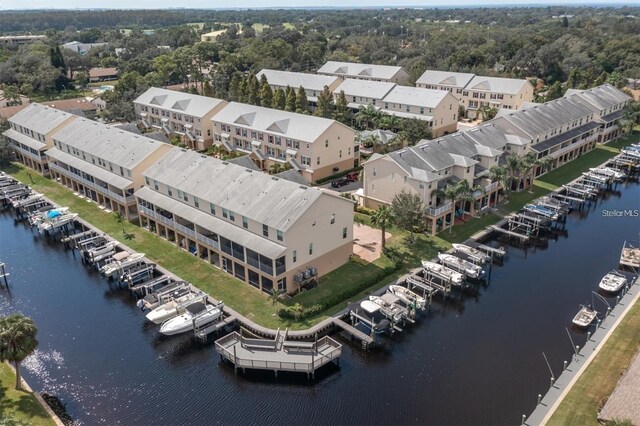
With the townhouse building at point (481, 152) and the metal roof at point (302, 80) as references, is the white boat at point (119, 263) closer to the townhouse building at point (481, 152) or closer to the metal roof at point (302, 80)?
the townhouse building at point (481, 152)

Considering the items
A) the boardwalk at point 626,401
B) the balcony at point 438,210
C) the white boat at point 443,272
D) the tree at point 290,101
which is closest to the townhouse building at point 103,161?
the balcony at point 438,210

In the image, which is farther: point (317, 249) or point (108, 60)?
point (108, 60)

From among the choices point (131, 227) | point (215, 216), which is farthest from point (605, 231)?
point (131, 227)

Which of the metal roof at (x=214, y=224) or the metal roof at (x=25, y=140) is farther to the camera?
the metal roof at (x=25, y=140)

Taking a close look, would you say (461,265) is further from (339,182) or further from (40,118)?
(40,118)

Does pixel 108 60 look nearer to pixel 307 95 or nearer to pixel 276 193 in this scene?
pixel 307 95
